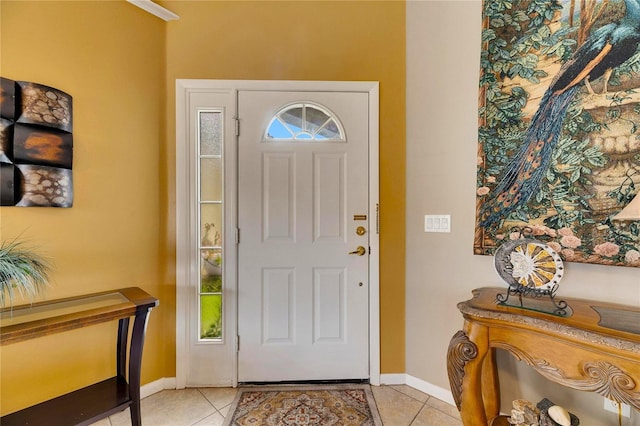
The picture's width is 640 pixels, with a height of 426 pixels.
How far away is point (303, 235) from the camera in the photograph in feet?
5.98

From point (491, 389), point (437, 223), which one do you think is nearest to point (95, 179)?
point (437, 223)

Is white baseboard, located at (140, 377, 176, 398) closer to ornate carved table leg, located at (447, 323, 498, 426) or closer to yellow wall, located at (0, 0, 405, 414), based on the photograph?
yellow wall, located at (0, 0, 405, 414)

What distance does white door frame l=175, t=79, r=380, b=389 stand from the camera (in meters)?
1.80

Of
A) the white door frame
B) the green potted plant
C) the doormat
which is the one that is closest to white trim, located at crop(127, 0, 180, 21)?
the white door frame

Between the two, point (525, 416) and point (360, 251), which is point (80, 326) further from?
point (525, 416)

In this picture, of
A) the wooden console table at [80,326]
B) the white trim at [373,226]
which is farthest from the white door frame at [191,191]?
the wooden console table at [80,326]

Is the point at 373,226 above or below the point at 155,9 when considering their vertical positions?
below

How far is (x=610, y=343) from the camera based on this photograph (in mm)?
905

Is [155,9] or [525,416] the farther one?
[155,9]

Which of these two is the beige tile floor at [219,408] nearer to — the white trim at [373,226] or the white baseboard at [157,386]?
the white baseboard at [157,386]

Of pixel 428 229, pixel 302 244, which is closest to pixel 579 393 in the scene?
pixel 428 229

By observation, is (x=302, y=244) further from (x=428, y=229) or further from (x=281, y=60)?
(x=281, y=60)

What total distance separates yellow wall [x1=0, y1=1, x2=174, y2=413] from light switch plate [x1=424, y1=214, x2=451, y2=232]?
182 centimetres

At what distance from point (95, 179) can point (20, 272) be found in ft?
2.06
